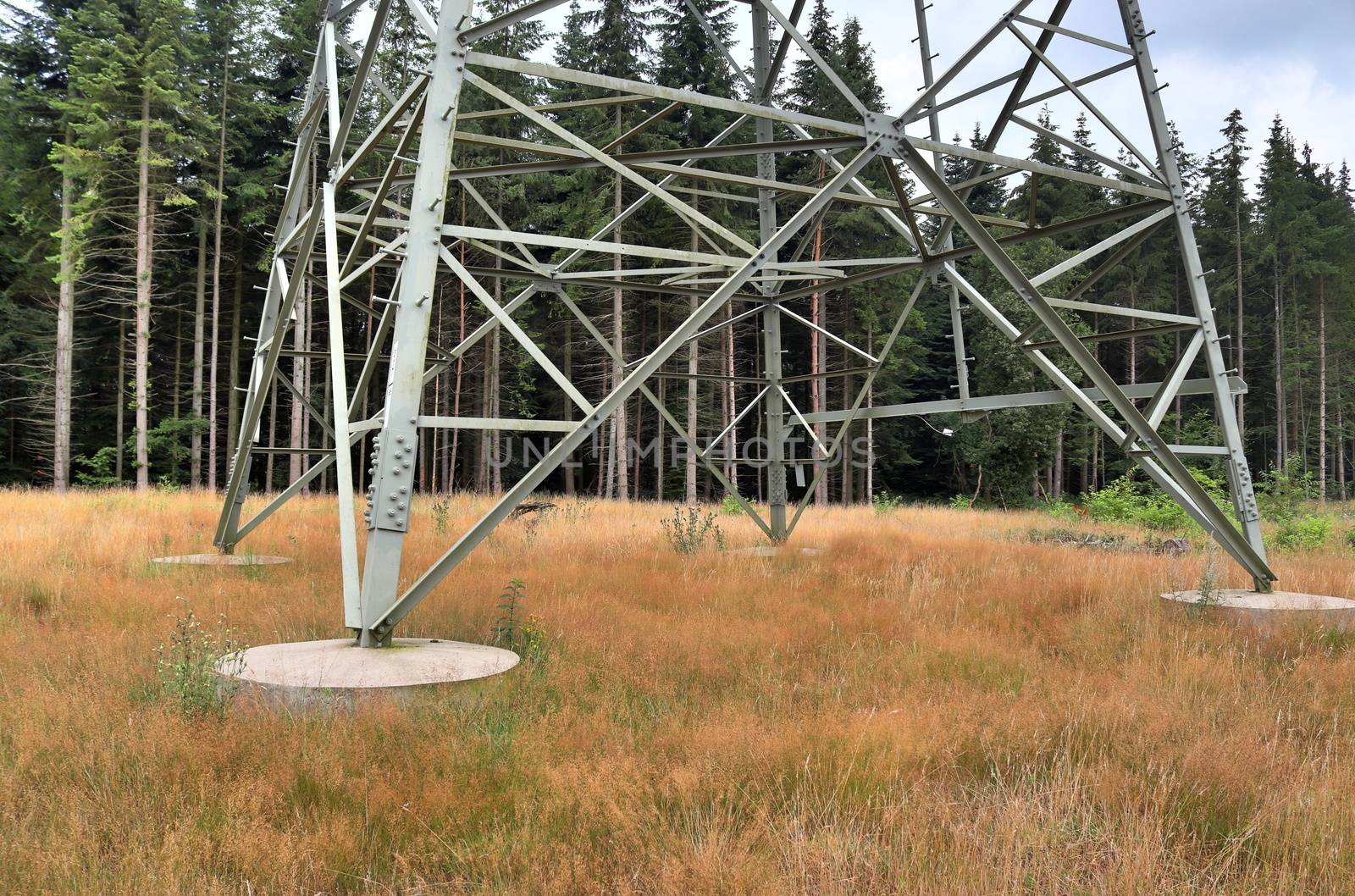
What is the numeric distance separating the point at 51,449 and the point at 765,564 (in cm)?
2925

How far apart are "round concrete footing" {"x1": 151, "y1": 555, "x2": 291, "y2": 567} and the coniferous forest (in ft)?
45.2

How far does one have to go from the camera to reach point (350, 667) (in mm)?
3971

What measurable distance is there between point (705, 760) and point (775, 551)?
6581mm

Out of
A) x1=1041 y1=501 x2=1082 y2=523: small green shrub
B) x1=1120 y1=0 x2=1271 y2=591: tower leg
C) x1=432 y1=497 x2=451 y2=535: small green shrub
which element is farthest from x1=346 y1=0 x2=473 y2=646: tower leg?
x1=1041 y1=501 x2=1082 y2=523: small green shrub

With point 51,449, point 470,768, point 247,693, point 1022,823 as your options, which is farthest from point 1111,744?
point 51,449

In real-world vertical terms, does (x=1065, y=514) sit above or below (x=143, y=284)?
below

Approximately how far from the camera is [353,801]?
290 cm

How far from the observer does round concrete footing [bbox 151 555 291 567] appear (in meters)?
7.83

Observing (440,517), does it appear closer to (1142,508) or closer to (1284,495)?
(1284,495)

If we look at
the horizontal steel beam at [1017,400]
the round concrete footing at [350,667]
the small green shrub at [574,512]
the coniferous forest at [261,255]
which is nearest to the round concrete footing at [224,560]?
the round concrete footing at [350,667]

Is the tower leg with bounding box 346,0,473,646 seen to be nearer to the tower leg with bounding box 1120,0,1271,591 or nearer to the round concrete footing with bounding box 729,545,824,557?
the round concrete footing with bounding box 729,545,824,557

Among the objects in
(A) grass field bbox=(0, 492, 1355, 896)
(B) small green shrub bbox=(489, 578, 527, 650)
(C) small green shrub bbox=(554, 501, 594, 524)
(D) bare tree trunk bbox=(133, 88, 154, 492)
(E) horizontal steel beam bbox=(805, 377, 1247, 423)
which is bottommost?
(A) grass field bbox=(0, 492, 1355, 896)

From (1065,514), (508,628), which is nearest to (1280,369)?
(1065,514)

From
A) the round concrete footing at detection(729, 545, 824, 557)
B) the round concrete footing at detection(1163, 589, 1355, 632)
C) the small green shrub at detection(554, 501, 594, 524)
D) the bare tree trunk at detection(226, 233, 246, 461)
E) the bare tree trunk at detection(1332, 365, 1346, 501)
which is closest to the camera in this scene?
the round concrete footing at detection(1163, 589, 1355, 632)
